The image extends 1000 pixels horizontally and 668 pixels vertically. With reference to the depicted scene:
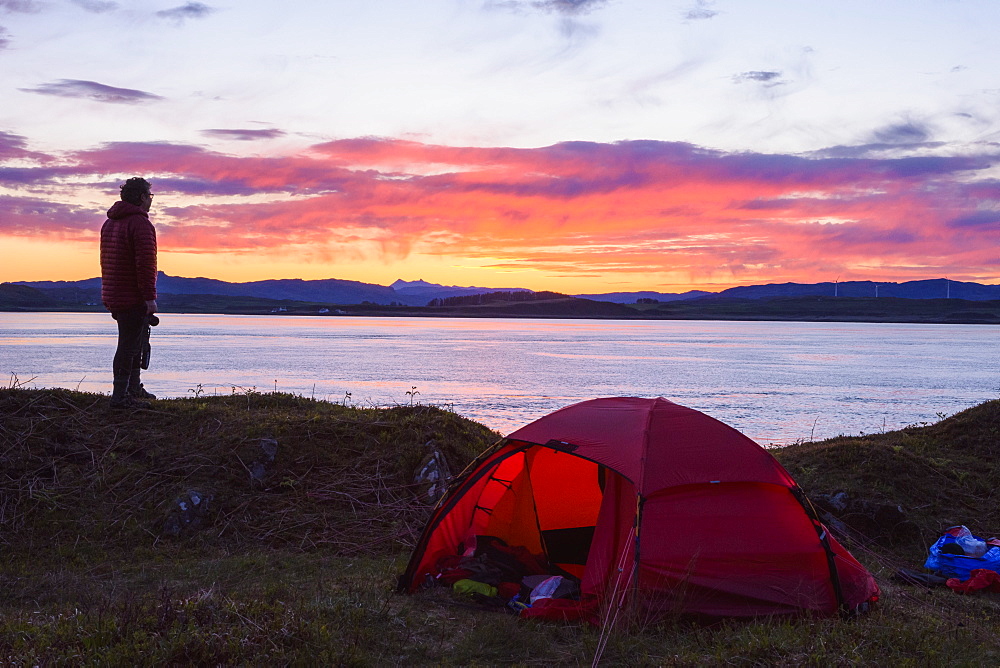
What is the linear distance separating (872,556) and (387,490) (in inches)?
264

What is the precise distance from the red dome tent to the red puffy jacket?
18.2ft

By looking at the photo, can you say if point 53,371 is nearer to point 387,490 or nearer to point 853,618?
point 387,490

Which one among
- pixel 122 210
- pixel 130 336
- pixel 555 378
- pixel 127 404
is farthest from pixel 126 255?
pixel 555 378

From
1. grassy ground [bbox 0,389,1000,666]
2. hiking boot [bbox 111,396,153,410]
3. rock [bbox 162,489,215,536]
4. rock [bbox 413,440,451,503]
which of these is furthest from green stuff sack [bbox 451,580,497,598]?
hiking boot [bbox 111,396,153,410]

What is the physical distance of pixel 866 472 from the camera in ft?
39.5

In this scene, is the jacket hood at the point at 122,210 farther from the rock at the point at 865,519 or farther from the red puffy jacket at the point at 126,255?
the rock at the point at 865,519

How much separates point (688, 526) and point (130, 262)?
8.39m

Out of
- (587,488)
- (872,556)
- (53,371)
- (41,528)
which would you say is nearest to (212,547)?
(41,528)

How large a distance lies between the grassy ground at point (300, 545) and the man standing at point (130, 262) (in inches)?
63.5

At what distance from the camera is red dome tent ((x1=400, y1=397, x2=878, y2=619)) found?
7.11 meters

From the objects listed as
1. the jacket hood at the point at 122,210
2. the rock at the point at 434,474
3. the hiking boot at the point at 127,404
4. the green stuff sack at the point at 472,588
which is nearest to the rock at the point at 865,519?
the rock at the point at 434,474

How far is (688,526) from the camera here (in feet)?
23.8

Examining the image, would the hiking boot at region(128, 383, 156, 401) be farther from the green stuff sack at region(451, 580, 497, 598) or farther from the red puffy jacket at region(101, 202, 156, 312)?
the green stuff sack at region(451, 580, 497, 598)

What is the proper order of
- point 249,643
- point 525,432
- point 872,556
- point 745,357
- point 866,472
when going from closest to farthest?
point 249,643, point 525,432, point 872,556, point 866,472, point 745,357
